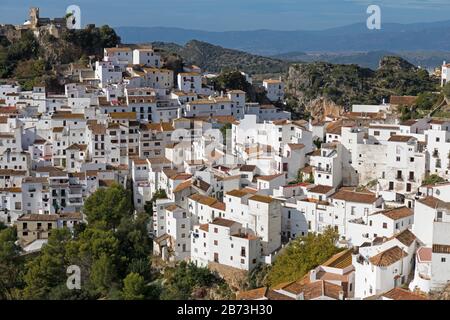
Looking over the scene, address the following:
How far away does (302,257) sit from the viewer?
1708 centimetres

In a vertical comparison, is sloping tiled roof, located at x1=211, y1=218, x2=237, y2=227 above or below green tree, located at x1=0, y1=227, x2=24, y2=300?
above

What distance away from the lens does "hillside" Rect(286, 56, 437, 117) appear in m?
39.3

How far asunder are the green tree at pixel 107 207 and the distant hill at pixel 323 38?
4256cm

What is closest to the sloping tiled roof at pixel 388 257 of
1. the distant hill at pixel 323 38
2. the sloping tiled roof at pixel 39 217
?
the sloping tiled roof at pixel 39 217

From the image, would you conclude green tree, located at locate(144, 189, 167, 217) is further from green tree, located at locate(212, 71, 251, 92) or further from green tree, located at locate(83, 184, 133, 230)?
green tree, located at locate(212, 71, 251, 92)

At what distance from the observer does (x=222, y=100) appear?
1193 inches

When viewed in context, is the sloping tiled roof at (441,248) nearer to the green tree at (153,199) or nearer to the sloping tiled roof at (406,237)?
the sloping tiled roof at (406,237)

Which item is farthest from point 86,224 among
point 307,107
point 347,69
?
point 347,69

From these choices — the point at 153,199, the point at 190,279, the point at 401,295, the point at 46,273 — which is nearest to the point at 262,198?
the point at 190,279

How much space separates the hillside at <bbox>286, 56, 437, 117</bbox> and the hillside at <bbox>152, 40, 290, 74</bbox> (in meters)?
26.3

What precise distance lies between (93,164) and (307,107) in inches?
735

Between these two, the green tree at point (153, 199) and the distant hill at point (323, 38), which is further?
the distant hill at point (323, 38)

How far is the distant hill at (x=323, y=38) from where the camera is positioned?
74.9 metres

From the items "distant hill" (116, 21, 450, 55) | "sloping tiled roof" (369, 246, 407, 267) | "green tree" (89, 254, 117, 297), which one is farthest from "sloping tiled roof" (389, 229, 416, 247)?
"distant hill" (116, 21, 450, 55)
